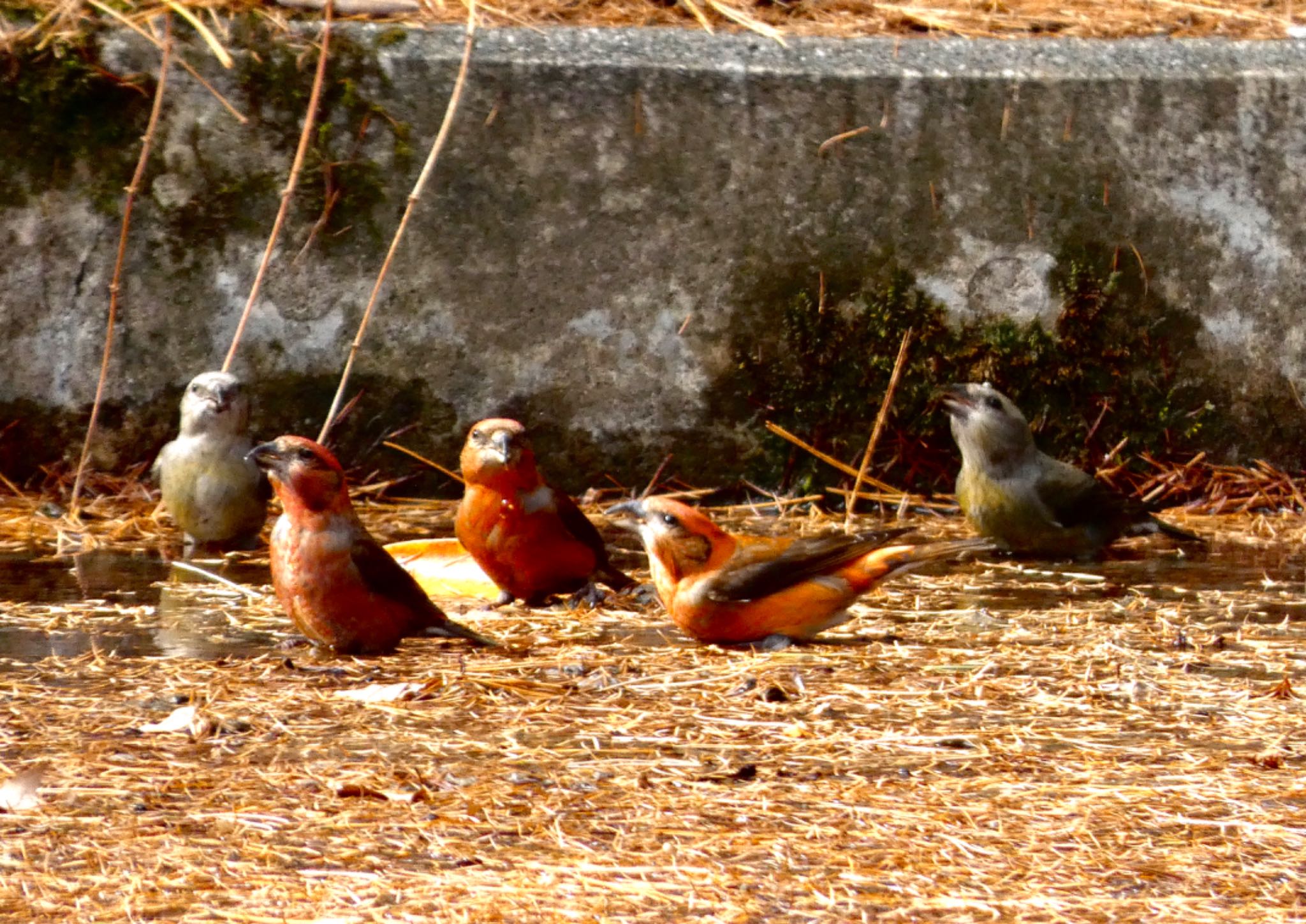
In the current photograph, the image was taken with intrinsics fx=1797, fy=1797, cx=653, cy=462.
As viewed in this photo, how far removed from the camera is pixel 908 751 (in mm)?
4047

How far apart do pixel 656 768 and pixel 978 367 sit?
4.66m

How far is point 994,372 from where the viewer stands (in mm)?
8156

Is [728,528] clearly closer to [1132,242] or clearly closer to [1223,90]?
[1132,242]

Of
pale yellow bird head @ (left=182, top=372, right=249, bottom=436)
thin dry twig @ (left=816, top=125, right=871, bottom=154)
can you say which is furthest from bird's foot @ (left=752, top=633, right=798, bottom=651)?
thin dry twig @ (left=816, top=125, right=871, bottom=154)

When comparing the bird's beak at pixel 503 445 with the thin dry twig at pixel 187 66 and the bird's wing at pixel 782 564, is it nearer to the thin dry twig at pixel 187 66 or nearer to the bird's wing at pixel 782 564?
the bird's wing at pixel 782 564

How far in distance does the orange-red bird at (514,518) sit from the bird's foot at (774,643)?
870mm

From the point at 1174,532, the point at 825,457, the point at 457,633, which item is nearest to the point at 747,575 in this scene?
the point at 457,633

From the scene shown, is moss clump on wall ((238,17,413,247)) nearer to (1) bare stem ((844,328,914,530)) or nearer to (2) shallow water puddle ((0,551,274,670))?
(2) shallow water puddle ((0,551,274,670))

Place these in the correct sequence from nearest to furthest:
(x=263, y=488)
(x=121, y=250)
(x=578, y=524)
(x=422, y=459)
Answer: (x=578, y=524)
(x=121, y=250)
(x=263, y=488)
(x=422, y=459)

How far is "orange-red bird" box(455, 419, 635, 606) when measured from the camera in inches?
231

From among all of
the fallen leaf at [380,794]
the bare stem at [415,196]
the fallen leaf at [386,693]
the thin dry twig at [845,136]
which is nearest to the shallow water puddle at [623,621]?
the fallen leaf at [386,693]

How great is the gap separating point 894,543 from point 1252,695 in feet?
4.13

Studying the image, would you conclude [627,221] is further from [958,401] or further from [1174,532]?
[1174,532]

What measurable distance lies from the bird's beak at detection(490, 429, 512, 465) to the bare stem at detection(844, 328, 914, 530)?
100 inches
